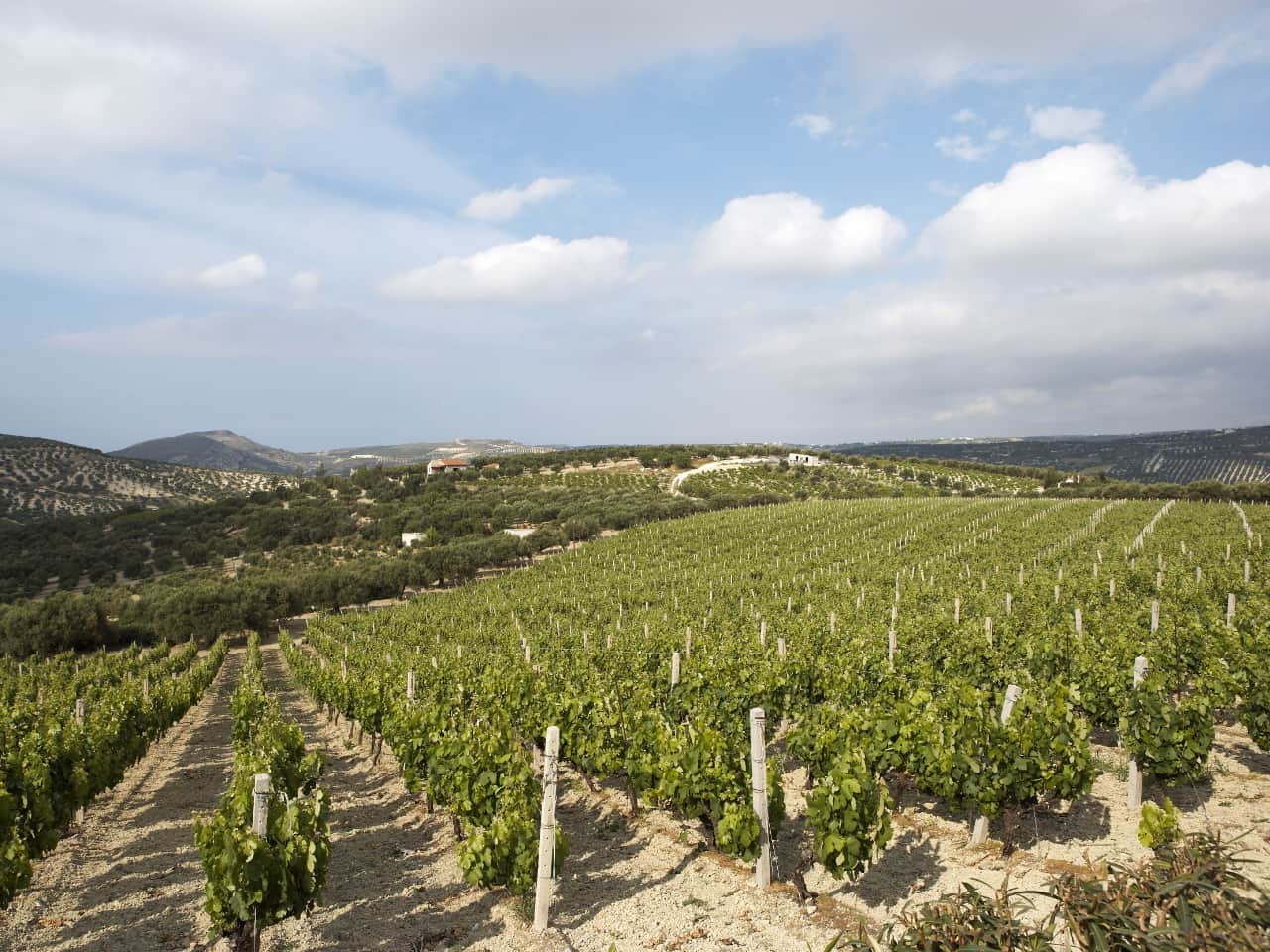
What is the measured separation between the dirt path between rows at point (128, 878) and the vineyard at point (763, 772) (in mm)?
421

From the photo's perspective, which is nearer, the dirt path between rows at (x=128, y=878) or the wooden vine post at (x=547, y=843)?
the wooden vine post at (x=547, y=843)

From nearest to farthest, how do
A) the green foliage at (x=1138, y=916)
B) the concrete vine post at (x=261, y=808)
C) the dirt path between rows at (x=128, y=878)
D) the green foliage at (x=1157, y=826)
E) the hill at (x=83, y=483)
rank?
the green foliage at (x=1138, y=916)
the green foliage at (x=1157, y=826)
the concrete vine post at (x=261, y=808)
the dirt path between rows at (x=128, y=878)
the hill at (x=83, y=483)

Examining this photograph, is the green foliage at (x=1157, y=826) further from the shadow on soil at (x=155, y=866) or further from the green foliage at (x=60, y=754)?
the green foliage at (x=60, y=754)

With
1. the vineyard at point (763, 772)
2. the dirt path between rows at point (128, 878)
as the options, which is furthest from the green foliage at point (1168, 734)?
the dirt path between rows at point (128, 878)

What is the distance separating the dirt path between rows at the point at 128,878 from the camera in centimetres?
609

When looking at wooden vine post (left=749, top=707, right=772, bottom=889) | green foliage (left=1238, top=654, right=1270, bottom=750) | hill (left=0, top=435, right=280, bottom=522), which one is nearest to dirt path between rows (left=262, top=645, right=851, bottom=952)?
wooden vine post (left=749, top=707, right=772, bottom=889)

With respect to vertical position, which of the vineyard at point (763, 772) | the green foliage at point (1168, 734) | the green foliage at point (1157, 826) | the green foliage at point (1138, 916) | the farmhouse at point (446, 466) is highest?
the farmhouse at point (446, 466)

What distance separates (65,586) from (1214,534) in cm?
6724

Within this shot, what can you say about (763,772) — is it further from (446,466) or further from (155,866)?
(446,466)

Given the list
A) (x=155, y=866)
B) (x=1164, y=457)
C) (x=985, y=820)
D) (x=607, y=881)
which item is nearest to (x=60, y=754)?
(x=155, y=866)

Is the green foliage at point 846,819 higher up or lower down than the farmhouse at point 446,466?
lower down

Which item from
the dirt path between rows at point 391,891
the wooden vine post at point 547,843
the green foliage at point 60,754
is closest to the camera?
the wooden vine post at point 547,843

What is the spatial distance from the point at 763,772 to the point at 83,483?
98824 millimetres

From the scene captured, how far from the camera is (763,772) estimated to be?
5871 millimetres
